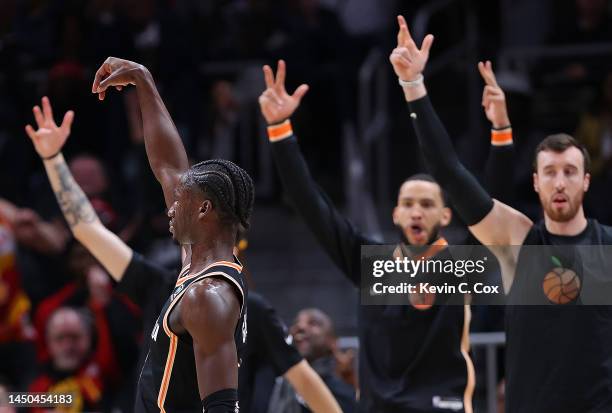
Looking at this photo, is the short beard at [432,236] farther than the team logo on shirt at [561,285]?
Yes

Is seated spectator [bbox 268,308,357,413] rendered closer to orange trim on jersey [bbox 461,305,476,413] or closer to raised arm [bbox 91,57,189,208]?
orange trim on jersey [bbox 461,305,476,413]

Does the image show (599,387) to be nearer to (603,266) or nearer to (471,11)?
(603,266)

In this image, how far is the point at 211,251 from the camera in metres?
3.93

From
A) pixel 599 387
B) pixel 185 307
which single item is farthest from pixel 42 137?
pixel 599 387

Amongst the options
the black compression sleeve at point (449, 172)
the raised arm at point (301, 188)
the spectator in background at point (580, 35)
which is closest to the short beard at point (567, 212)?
the black compression sleeve at point (449, 172)

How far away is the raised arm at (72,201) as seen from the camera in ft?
20.0

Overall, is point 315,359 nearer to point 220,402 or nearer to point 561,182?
point 561,182

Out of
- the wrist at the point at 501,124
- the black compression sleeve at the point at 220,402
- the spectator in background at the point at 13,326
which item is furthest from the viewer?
the spectator in background at the point at 13,326

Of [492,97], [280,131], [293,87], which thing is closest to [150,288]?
[280,131]

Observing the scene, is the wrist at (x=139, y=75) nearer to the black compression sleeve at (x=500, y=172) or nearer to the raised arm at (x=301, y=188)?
the raised arm at (x=301, y=188)

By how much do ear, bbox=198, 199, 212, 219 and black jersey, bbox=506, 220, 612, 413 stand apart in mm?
1666

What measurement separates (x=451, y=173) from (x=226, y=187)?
56.4 inches

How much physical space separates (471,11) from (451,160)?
4397 mm

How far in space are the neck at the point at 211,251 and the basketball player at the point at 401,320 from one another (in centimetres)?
194
